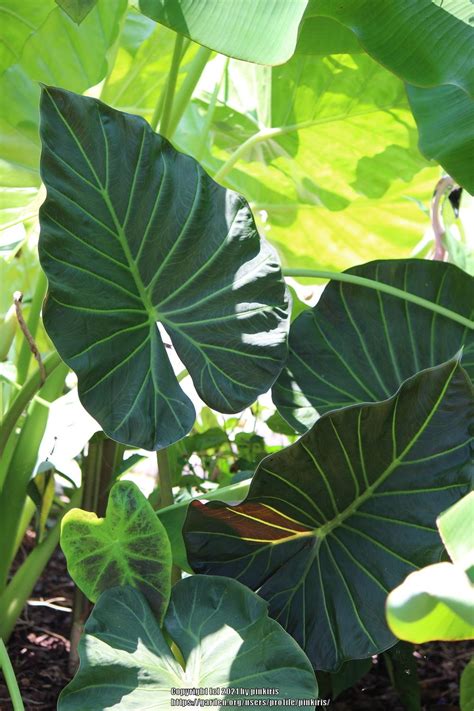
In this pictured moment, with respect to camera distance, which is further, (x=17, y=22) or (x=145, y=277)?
(x=17, y=22)

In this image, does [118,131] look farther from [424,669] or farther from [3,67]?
[424,669]

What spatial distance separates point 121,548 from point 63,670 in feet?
1.80

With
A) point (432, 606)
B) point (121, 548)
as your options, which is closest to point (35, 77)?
point (121, 548)

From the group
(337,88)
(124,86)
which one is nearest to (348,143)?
(337,88)

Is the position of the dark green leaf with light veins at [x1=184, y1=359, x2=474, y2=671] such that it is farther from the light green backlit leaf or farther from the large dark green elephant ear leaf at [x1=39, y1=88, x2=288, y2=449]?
the light green backlit leaf

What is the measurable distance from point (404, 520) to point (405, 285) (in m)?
0.33

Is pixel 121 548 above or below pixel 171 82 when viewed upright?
below

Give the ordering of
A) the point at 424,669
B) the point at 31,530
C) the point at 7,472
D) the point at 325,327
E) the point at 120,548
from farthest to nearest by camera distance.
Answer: the point at 31,530
the point at 424,669
the point at 7,472
the point at 325,327
the point at 120,548

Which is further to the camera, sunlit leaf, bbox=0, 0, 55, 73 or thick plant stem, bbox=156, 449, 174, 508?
sunlit leaf, bbox=0, 0, 55, 73

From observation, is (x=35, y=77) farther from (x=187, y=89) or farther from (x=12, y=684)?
(x=12, y=684)

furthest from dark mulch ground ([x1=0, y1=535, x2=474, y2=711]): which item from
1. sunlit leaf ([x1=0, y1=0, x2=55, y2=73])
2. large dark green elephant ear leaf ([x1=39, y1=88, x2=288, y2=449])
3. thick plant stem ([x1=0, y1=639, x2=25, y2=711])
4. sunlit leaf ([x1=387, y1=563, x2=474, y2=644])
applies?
sunlit leaf ([x1=0, y1=0, x2=55, y2=73])

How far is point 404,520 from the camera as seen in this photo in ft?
2.78

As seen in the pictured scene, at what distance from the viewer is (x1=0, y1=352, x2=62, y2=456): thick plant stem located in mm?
1005

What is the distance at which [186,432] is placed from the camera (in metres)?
0.82
